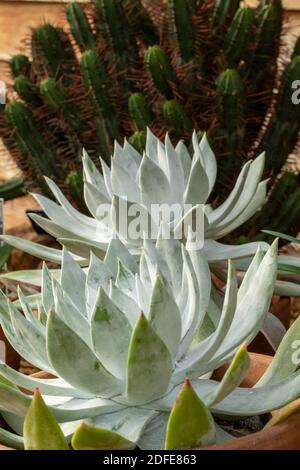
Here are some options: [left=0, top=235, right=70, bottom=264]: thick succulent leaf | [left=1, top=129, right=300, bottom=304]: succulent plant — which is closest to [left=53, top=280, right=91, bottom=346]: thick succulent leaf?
[left=1, top=129, right=300, bottom=304]: succulent plant

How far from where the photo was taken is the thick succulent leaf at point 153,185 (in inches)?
33.5

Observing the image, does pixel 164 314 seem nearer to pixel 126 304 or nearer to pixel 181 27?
pixel 126 304

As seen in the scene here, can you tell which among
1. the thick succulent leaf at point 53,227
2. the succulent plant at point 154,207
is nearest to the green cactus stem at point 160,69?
the succulent plant at point 154,207

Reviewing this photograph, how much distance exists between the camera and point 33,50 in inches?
77.6

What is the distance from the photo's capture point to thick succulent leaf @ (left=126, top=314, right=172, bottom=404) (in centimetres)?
55

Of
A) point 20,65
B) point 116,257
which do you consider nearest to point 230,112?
point 20,65

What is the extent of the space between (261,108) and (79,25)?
18.0 inches

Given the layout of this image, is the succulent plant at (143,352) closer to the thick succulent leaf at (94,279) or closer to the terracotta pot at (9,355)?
the thick succulent leaf at (94,279)

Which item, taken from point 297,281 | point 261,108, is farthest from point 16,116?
point 297,281

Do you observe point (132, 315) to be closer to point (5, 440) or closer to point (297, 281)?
point (5, 440)

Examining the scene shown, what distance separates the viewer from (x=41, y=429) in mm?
542

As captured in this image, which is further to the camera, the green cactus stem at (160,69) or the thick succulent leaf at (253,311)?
the green cactus stem at (160,69)

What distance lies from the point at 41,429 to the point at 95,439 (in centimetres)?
4

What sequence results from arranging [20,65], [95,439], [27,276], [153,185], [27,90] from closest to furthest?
[95,439], [153,185], [27,276], [27,90], [20,65]
